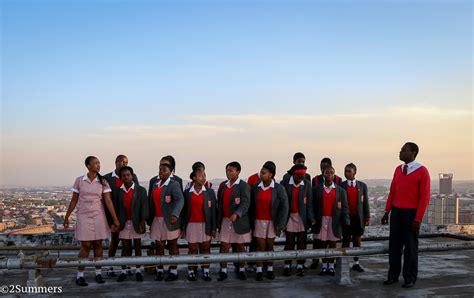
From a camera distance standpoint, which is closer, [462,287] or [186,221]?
[462,287]

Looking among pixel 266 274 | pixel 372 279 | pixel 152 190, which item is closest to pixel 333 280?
pixel 372 279

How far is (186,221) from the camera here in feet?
20.1

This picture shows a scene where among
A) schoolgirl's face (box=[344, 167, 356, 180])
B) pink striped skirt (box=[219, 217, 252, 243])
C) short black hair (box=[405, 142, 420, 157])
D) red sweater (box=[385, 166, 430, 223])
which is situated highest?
short black hair (box=[405, 142, 420, 157])

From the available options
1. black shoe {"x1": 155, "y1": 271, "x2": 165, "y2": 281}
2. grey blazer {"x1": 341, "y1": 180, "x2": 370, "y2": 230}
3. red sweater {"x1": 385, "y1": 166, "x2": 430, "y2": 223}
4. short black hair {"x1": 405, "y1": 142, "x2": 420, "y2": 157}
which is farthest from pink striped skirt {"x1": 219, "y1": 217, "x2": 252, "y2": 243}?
short black hair {"x1": 405, "y1": 142, "x2": 420, "y2": 157}

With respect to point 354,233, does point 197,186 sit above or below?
above

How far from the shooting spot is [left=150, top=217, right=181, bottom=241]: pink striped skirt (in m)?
6.04

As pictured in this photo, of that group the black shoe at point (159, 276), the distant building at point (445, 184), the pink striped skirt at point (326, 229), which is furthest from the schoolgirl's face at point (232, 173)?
the distant building at point (445, 184)

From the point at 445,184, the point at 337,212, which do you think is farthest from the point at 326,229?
the point at 445,184

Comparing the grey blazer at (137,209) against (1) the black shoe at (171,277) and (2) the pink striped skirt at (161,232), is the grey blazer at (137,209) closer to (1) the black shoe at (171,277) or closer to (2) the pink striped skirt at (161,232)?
(2) the pink striped skirt at (161,232)

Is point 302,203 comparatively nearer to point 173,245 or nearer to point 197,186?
point 197,186

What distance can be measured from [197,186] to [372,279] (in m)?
2.81

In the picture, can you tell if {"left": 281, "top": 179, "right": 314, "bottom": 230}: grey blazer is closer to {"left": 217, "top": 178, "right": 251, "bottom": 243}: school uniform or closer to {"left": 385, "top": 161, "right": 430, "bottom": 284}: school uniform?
{"left": 217, "top": 178, "right": 251, "bottom": 243}: school uniform

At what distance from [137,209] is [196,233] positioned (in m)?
0.93

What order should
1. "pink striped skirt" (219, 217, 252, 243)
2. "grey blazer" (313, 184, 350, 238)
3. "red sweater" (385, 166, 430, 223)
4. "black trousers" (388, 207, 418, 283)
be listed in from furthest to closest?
1. "grey blazer" (313, 184, 350, 238)
2. "pink striped skirt" (219, 217, 252, 243)
3. "black trousers" (388, 207, 418, 283)
4. "red sweater" (385, 166, 430, 223)
